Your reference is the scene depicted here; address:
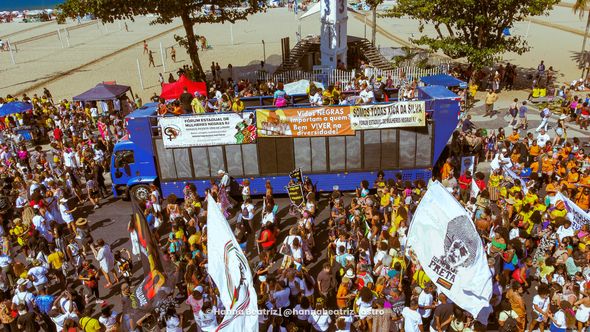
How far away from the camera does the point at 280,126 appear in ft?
48.3

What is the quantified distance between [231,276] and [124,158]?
10189 mm

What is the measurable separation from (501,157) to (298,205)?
21.8ft

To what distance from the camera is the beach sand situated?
35.2m

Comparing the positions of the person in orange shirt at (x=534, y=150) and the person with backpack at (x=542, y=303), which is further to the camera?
the person in orange shirt at (x=534, y=150)

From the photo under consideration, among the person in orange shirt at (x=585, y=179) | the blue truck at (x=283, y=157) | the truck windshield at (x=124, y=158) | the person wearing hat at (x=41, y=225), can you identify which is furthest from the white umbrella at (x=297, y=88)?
the person wearing hat at (x=41, y=225)

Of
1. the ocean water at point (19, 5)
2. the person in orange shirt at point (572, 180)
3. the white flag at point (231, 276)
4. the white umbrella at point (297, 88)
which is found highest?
the ocean water at point (19, 5)

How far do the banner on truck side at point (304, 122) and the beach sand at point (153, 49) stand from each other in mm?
16072

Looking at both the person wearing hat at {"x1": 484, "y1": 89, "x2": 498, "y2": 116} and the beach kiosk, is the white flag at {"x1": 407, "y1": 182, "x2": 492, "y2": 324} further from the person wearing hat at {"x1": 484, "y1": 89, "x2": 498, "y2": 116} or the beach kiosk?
the beach kiosk

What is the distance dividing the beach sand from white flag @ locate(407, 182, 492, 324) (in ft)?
78.5

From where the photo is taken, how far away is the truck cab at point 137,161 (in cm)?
1481

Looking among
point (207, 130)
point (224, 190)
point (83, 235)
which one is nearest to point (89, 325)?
point (83, 235)

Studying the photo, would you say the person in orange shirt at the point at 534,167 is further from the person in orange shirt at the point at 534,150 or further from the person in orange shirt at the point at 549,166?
the person in orange shirt at the point at 534,150

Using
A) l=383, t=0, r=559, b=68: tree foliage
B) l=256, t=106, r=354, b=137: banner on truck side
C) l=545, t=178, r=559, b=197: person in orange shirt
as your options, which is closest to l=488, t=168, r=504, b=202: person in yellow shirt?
l=545, t=178, r=559, b=197: person in orange shirt

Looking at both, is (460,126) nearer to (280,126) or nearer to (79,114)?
(280,126)
